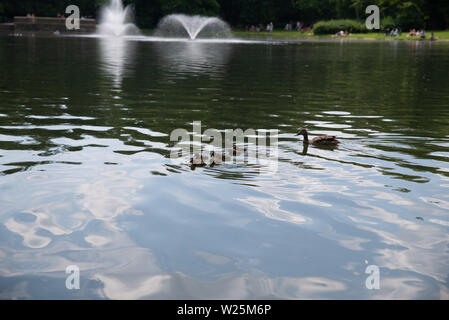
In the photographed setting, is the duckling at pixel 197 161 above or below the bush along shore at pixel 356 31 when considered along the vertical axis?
below

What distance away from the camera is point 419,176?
388 inches

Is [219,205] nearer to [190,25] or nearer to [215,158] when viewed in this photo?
[215,158]

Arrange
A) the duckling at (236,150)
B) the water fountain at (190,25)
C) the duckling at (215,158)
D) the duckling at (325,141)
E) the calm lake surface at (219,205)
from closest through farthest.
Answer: the calm lake surface at (219,205) < the duckling at (215,158) < the duckling at (236,150) < the duckling at (325,141) < the water fountain at (190,25)

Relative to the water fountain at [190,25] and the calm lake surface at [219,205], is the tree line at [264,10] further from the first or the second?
the calm lake surface at [219,205]

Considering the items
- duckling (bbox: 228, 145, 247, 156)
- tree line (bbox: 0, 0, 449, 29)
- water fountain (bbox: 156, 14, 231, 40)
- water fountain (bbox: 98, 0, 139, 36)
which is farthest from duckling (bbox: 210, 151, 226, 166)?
water fountain (bbox: 98, 0, 139, 36)

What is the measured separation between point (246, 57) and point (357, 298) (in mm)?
34970

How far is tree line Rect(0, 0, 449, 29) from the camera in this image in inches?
3302

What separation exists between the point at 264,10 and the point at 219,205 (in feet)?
325

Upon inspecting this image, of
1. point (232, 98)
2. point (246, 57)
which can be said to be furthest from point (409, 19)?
point (232, 98)

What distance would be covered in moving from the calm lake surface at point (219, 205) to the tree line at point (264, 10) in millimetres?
73488

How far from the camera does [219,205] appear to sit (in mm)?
8266

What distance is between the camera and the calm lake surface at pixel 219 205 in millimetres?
6113

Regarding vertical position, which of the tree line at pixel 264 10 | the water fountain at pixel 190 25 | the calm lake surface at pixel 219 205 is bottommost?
the calm lake surface at pixel 219 205

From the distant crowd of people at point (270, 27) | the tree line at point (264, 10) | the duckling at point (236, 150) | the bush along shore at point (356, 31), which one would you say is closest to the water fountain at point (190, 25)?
the tree line at point (264, 10)
